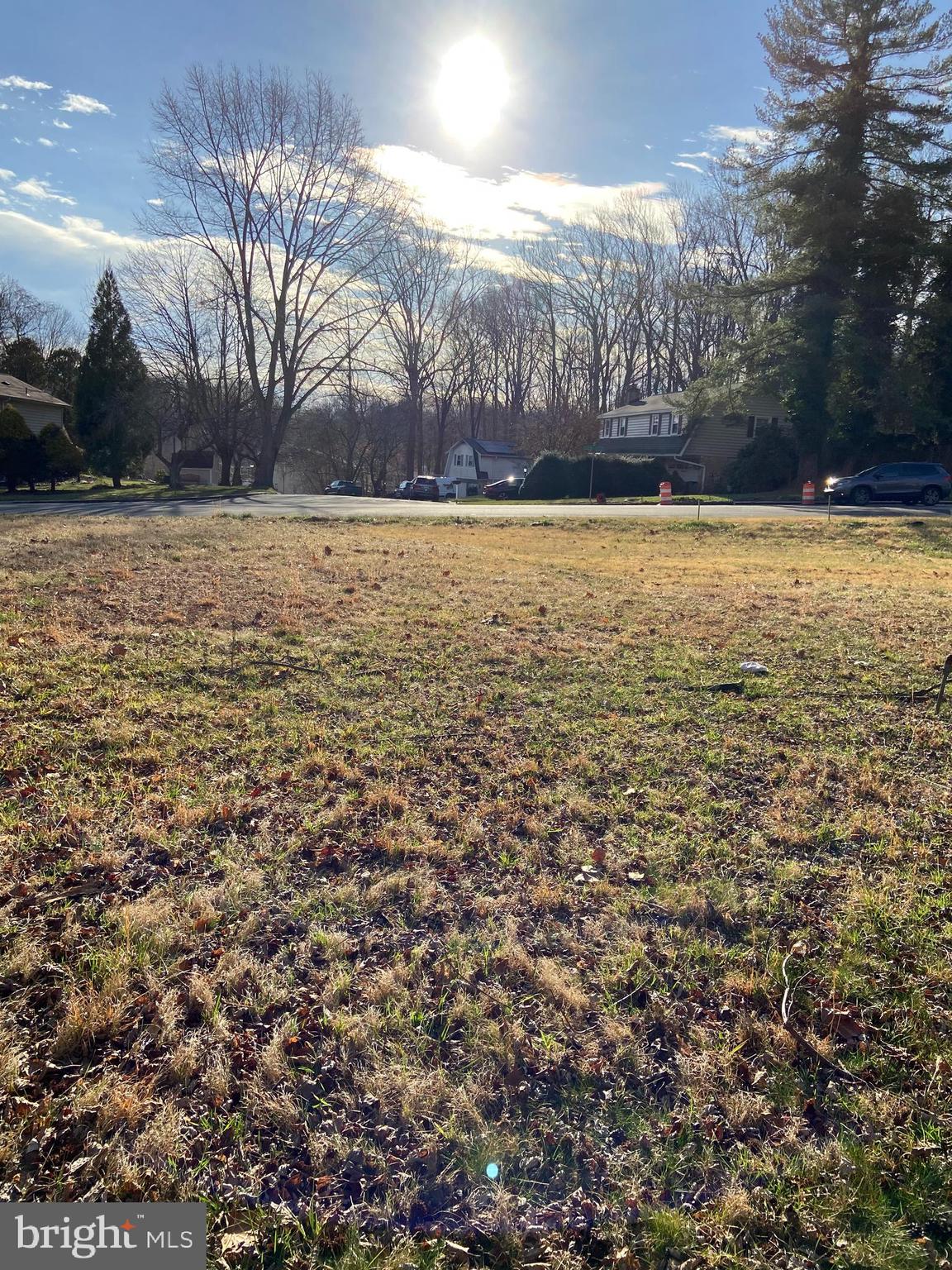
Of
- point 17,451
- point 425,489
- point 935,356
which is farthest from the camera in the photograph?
point 425,489

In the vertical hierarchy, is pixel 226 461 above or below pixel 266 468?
above

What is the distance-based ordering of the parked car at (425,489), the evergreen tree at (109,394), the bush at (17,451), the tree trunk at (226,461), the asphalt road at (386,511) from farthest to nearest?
the tree trunk at (226,461) → the parked car at (425,489) → the evergreen tree at (109,394) → the bush at (17,451) → the asphalt road at (386,511)

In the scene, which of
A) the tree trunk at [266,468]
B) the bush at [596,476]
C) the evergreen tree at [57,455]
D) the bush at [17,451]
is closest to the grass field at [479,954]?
the bush at [17,451]

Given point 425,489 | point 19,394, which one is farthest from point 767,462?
point 19,394

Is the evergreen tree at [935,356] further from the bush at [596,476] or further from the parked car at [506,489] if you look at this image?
the parked car at [506,489]

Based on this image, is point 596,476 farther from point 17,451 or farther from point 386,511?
point 17,451

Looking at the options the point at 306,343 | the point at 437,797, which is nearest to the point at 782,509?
the point at 437,797

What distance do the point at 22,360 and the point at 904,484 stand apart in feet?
147

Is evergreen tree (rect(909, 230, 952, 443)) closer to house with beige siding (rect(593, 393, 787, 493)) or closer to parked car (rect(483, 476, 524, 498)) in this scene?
house with beige siding (rect(593, 393, 787, 493))

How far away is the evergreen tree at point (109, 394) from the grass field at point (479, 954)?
33.6m

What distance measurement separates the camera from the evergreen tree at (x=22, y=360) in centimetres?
4238

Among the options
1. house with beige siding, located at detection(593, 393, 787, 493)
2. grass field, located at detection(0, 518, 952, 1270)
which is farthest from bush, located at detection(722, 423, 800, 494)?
grass field, located at detection(0, 518, 952, 1270)

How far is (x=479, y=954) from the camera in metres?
2.65

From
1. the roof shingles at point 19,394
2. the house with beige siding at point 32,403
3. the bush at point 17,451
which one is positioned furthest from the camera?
the house with beige siding at point 32,403
